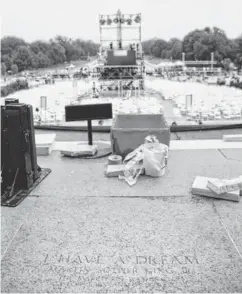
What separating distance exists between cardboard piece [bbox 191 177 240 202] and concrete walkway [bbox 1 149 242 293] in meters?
0.08

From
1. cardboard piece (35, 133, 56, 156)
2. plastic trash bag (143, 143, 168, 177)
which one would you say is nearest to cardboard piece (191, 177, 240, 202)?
plastic trash bag (143, 143, 168, 177)

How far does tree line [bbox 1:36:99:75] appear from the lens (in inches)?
2997

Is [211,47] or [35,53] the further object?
[35,53]

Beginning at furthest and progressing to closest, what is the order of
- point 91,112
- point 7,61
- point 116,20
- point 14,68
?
1. point 7,61
2. point 14,68
3. point 116,20
4. point 91,112

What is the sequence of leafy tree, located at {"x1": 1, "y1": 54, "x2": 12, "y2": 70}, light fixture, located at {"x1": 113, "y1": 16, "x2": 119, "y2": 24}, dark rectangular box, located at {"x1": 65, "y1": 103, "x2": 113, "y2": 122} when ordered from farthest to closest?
leafy tree, located at {"x1": 1, "y1": 54, "x2": 12, "y2": 70}, light fixture, located at {"x1": 113, "y1": 16, "x2": 119, "y2": 24}, dark rectangular box, located at {"x1": 65, "y1": 103, "x2": 113, "y2": 122}

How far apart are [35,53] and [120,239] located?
91.3 meters

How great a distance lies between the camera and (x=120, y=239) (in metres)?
2.68

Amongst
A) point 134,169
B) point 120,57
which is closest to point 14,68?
point 120,57

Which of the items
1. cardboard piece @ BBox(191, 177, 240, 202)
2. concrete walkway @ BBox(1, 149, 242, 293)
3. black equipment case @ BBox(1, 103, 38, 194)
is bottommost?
concrete walkway @ BBox(1, 149, 242, 293)

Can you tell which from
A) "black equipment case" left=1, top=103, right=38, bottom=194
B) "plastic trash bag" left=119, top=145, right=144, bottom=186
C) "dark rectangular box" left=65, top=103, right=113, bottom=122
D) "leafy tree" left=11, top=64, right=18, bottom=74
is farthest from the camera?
"leafy tree" left=11, top=64, right=18, bottom=74

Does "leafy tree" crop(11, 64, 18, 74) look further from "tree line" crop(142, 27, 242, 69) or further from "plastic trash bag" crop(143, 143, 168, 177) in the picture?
"plastic trash bag" crop(143, 143, 168, 177)

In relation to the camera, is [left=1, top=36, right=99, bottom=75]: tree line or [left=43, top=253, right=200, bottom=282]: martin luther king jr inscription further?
[left=1, top=36, right=99, bottom=75]: tree line

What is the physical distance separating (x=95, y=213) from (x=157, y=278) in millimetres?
1052

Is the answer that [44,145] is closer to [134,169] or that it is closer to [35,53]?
[134,169]
